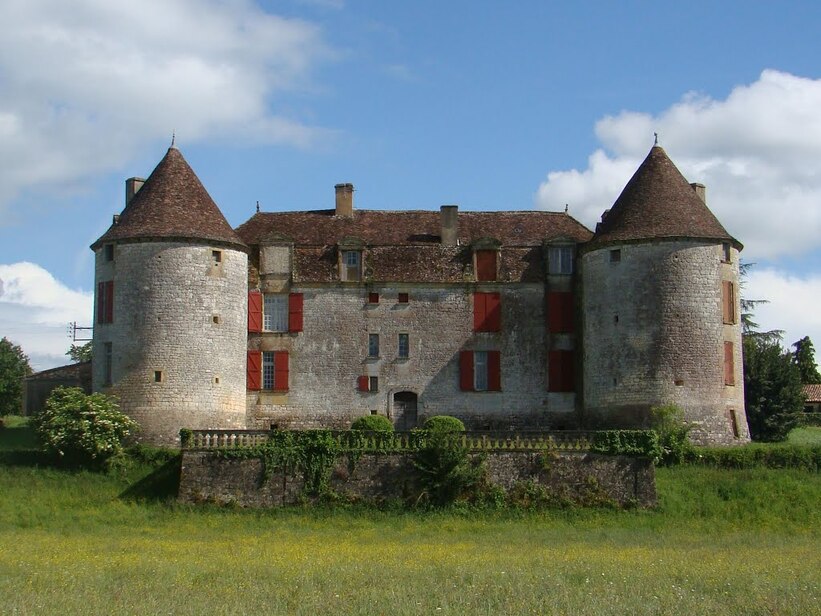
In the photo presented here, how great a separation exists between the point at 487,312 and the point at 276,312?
767 centimetres

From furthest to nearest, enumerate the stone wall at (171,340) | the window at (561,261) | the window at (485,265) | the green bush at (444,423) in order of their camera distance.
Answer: the window at (485,265)
the window at (561,261)
the stone wall at (171,340)
the green bush at (444,423)

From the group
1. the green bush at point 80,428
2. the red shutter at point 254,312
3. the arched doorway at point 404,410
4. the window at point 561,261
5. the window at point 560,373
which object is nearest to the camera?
the green bush at point 80,428

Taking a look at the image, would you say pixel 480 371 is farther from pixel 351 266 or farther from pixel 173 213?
pixel 173 213

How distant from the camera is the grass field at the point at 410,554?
2141 centimetres

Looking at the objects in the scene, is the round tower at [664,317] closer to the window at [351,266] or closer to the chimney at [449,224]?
the chimney at [449,224]

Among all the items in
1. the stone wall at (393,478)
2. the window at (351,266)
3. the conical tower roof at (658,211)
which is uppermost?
the conical tower roof at (658,211)

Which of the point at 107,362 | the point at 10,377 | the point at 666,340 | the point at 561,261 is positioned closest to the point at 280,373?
the point at 107,362

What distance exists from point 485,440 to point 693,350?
8356 millimetres

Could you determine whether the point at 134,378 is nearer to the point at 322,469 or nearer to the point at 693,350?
the point at 322,469

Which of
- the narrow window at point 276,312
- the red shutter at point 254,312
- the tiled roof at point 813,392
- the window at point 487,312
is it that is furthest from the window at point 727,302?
the tiled roof at point 813,392

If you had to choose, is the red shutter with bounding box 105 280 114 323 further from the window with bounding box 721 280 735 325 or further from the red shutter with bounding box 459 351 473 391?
the window with bounding box 721 280 735 325

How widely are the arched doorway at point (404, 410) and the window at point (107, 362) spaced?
10.3 m

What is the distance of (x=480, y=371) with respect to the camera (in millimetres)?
46969

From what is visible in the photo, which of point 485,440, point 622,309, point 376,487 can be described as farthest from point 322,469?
point 622,309
